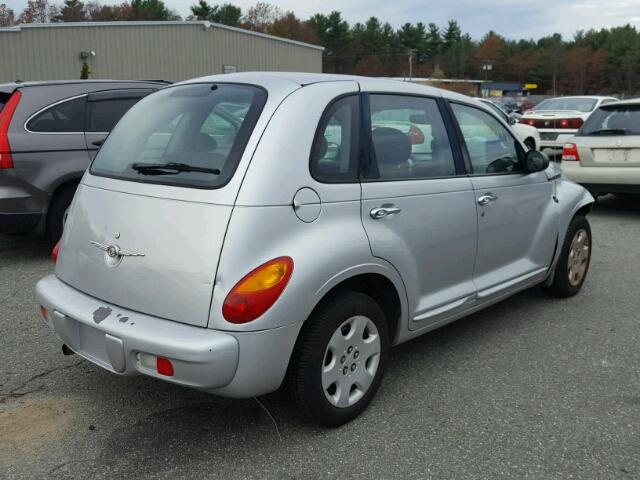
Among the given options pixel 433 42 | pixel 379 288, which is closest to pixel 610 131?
pixel 379 288

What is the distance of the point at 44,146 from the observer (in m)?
5.92

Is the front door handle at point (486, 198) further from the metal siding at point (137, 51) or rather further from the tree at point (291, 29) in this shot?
the tree at point (291, 29)

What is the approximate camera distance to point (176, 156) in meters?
3.08

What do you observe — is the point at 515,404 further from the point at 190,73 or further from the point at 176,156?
the point at 190,73

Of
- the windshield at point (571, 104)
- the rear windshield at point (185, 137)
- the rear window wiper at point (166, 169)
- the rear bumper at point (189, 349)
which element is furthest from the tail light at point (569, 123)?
the rear bumper at point (189, 349)

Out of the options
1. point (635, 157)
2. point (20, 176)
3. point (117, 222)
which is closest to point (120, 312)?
point (117, 222)

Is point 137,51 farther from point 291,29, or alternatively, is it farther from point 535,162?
point 291,29

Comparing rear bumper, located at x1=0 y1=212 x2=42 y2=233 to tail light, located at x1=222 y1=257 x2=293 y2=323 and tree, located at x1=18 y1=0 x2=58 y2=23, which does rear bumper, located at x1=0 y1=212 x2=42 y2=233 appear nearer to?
tail light, located at x1=222 y1=257 x2=293 y2=323

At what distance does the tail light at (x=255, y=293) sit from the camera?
102 inches

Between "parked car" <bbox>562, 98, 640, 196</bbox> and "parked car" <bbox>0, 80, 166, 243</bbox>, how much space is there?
6.11 metres

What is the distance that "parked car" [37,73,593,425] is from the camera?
2635 mm

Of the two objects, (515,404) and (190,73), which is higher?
(190,73)

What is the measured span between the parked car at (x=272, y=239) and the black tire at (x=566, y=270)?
1.33 metres

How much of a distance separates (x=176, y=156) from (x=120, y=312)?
0.79 metres
